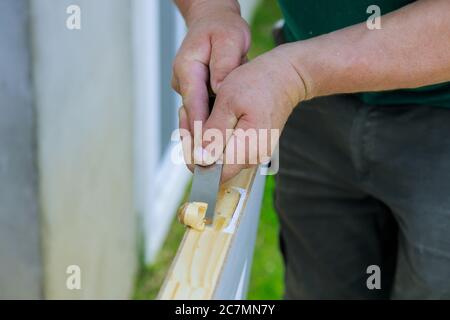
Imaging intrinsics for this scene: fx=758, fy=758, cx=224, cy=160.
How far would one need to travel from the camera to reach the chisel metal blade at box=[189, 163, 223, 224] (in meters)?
1.04

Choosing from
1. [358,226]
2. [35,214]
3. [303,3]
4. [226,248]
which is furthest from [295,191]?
[226,248]

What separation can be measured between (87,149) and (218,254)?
1.05m

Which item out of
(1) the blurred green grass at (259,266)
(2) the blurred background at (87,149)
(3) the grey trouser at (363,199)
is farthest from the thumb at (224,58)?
(1) the blurred green grass at (259,266)

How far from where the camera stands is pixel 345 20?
1296 millimetres

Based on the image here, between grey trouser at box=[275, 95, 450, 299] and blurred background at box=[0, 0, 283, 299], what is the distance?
0.52 m

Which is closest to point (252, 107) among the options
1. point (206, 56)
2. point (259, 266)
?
point (206, 56)

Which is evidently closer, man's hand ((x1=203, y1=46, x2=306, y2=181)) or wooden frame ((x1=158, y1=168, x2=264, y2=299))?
wooden frame ((x1=158, y1=168, x2=264, y2=299))

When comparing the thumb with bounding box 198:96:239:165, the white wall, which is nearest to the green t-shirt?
the thumb with bounding box 198:96:239:165

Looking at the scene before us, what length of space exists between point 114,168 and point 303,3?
1.03 meters

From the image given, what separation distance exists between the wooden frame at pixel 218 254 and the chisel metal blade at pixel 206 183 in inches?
1.0

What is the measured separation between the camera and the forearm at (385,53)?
109 centimetres

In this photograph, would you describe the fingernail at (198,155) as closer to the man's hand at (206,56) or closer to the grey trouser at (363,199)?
the man's hand at (206,56)

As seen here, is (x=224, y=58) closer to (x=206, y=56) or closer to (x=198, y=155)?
(x=206, y=56)

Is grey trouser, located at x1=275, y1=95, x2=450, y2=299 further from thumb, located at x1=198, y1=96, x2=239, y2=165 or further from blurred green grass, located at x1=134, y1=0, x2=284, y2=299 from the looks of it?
blurred green grass, located at x1=134, y1=0, x2=284, y2=299
